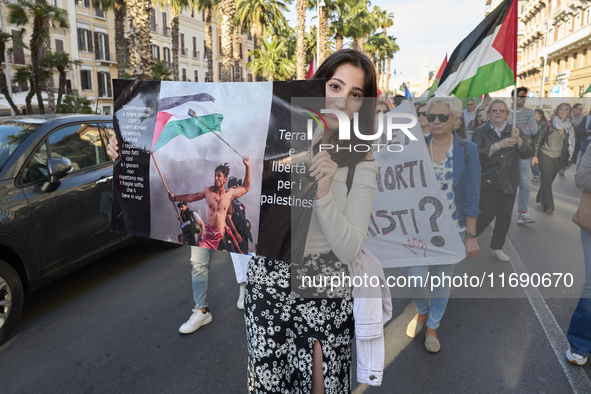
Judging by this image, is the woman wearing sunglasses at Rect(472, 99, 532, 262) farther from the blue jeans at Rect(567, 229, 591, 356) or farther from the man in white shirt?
the blue jeans at Rect(567, 229, 591, 356)

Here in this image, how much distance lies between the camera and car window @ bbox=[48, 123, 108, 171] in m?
4.34

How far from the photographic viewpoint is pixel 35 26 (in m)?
17.0

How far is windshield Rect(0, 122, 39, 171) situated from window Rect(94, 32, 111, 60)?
39.5 metres

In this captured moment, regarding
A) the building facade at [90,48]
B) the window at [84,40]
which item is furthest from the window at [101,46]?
the window at [84,40]

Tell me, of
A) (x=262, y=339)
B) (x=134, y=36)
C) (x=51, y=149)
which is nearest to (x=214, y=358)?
(x=262, y=339)

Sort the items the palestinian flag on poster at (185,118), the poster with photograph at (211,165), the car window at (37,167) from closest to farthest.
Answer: the poster with photograph at (211,165) → the palestinian flag on poster at (185,118) → the car window at (37,167)

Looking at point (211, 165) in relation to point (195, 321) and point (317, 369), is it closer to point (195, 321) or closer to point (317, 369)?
point (317, 369)

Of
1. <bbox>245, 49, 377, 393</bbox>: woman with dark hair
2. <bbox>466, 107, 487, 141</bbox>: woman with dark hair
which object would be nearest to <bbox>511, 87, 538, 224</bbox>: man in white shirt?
<bbox>466, 107, 487, 141</bbox>: woman with dark hair

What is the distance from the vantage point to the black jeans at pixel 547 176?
5.52 metres

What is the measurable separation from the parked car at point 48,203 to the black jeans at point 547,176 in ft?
17.5

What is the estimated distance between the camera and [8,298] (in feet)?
11.6

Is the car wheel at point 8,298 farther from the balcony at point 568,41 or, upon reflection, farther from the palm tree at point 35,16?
the balcony at point 568,41

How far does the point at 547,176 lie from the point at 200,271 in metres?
4.84

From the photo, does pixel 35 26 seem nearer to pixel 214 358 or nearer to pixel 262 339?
pixel 214 358
